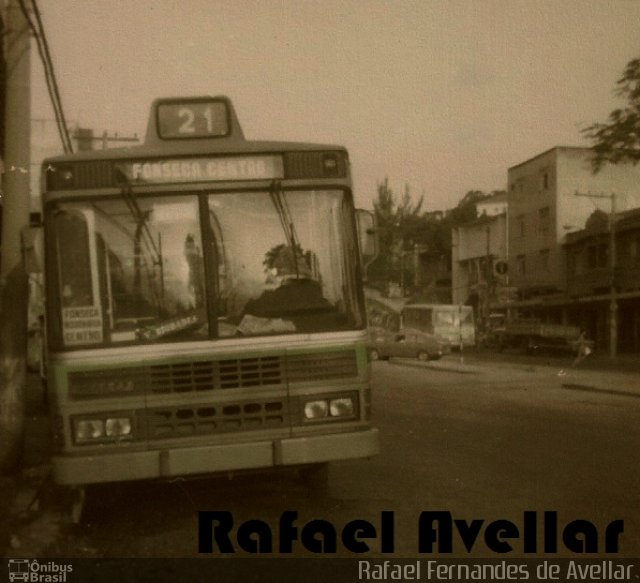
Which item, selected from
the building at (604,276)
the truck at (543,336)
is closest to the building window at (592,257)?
the building at (604,276)

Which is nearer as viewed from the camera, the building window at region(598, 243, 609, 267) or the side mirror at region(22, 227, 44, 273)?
the side mirror at region(22, 227, 44, 273)

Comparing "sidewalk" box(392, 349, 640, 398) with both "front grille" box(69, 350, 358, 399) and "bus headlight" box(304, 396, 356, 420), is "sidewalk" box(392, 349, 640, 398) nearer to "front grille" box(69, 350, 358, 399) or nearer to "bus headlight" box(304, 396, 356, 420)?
"bus headlight" box(304, 396, 356, 420)

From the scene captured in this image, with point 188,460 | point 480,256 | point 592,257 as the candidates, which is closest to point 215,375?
point 188,460

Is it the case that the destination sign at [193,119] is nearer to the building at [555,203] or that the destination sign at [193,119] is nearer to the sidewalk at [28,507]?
the sidewalk at [28,507]

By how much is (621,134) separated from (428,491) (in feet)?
42.6

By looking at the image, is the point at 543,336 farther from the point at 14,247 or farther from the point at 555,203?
the point at 14,247

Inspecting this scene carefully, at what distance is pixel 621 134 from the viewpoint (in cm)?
1944

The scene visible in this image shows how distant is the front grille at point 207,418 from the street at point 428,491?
560mm

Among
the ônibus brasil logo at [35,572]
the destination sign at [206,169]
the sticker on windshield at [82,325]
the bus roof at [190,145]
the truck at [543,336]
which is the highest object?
the bus roof at [190,145]

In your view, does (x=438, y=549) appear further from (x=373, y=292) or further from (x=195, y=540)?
(x=373, y=292)

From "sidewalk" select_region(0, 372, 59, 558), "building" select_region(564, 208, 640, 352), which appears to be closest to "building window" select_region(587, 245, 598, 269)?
"building" select_region(564, 208, 640, 352)

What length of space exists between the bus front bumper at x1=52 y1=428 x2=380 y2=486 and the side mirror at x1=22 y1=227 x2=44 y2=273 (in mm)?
1719

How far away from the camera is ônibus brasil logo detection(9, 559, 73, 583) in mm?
5770

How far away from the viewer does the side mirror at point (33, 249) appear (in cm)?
764
